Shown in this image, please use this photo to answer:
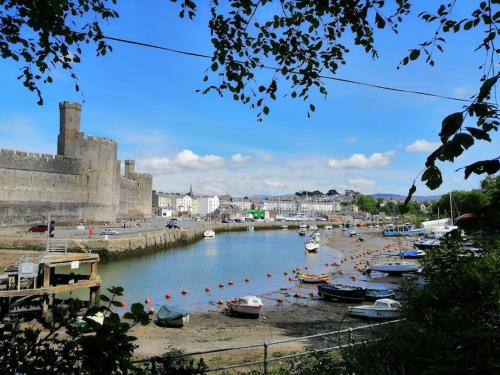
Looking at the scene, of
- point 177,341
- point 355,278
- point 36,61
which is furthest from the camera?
point 355,278

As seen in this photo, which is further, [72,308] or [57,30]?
[57,30]

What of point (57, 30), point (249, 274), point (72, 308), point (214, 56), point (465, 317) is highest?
point (57, 30)

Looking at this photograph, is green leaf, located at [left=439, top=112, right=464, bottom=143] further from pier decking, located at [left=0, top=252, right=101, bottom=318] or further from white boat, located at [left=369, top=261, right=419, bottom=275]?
white boat, located at [left=369, top=261, right=419, bottom=275]

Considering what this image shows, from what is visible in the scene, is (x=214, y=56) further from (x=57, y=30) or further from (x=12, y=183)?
(x=12, y=183)

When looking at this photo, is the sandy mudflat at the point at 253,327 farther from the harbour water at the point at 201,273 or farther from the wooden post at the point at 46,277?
the wooden post at the point at 46,277

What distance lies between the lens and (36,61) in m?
4.54

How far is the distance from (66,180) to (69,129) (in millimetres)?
5226

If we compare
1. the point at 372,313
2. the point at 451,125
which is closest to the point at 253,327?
the point at 372,313

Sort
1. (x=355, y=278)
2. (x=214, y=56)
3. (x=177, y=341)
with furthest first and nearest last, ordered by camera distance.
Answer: (x=355, y=278)
(x=177, y=341)
(x=214, y=56)

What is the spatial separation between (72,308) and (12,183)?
1664 inches

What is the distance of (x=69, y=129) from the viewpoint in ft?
146

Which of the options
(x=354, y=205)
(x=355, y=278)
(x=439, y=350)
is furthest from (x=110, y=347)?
(x=354, y=205)

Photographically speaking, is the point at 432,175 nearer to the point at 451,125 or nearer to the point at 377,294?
the point at 451,125

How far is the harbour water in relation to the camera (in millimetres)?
21531
